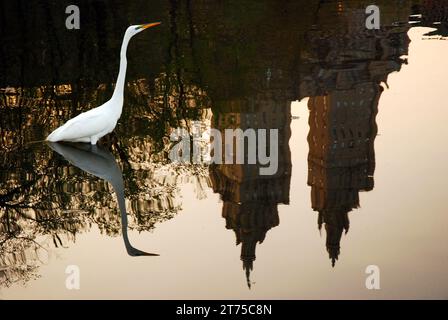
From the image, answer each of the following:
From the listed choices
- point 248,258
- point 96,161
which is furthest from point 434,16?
point 248,258

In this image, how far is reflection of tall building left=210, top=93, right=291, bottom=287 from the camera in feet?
44.5

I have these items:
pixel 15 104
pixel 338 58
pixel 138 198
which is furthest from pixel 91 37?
pixel 138 198

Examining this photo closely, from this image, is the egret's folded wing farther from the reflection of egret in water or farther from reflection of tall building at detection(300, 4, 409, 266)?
reflection of tall building at detection(300, 4, 409, 266)

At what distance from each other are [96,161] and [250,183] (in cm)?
388

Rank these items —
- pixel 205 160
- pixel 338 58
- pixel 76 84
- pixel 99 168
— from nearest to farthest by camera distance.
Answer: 1. pixel 99 168
2. pixel 205 160
3. pixel 76 84
4. pixel 338 58

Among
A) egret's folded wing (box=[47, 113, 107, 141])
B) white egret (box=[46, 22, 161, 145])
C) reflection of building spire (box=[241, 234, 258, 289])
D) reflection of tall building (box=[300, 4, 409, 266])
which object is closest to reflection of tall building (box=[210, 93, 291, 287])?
reflection of building spire (box=[241, 234, 258, 289])

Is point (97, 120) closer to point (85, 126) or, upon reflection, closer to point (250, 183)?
point (85, 126)

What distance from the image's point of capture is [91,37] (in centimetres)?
3075

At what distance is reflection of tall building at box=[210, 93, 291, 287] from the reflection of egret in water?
1503 millimetres

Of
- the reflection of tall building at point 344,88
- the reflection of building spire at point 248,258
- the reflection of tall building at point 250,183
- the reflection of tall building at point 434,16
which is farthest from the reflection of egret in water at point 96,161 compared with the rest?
the reflection of tall building at point 434,16

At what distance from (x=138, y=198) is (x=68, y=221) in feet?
3.92

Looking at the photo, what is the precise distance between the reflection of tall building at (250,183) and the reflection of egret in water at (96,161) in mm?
1503

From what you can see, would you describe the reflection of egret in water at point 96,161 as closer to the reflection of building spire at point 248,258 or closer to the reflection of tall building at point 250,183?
the reflection of tall building at point 250,183

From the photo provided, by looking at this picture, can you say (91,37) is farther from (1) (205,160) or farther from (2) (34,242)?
(2) (34,242)
